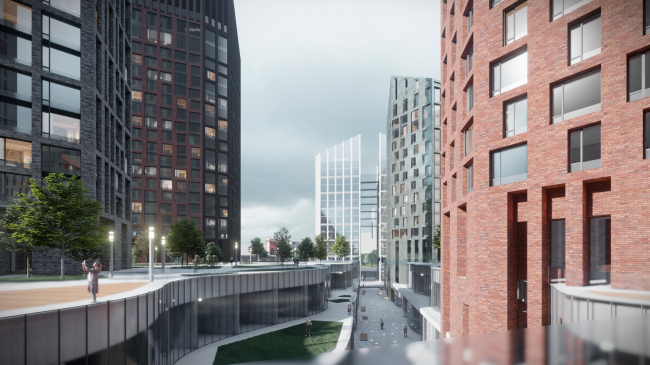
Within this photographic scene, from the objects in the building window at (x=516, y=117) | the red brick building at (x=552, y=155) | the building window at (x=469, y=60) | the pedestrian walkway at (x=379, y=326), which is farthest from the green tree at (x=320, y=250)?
the building window at (x=516, y=117)

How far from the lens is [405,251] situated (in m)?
64.9

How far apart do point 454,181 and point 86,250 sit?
2777 cm

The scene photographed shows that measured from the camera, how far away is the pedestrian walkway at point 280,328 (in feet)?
72.9

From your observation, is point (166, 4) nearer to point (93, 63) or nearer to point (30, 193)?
point (93, 63)

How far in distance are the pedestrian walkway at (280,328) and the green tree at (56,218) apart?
10446mm

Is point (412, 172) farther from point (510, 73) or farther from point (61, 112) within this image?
point (61, 112)

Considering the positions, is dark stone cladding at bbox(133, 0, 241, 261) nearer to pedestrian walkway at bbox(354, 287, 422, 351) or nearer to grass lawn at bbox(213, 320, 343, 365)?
pedestrian walkway at bbox(354, 287, 422, 351)

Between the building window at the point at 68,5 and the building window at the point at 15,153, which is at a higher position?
the building window at the point at 68,5

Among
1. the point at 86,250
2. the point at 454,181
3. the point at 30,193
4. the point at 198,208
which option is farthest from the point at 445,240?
the point at 198,208

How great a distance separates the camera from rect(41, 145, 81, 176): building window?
93.8 ft

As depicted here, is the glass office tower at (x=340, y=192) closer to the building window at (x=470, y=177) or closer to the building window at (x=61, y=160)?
the building window at (x=61, y=160)

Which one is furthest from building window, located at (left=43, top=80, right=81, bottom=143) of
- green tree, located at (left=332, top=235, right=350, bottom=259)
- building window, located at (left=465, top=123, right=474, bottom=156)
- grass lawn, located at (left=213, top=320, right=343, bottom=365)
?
green tree, located at (left=332, top=235, right=350, bottom=259)

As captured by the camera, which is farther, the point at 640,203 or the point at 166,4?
the point at 166,4

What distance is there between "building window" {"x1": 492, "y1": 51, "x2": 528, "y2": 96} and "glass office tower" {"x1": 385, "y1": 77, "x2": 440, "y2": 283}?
4018cm
